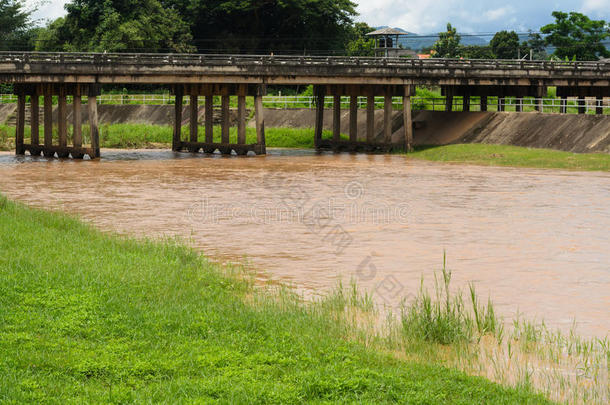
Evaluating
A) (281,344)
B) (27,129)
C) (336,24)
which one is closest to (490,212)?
(281,344)

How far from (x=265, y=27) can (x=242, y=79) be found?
33.2 meters

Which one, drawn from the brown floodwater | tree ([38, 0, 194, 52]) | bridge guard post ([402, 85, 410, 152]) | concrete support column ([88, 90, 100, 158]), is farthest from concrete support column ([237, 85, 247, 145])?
tree ([38, 0, 194, 52])

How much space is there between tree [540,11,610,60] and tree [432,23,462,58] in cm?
1173

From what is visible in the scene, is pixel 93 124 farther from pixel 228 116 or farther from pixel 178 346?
pixel 178 346

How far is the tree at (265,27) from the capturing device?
77688 mm

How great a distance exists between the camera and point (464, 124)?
176 feet

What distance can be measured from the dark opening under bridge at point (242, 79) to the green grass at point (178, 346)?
31.6m

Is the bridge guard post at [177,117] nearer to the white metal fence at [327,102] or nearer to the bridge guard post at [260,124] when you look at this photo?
the bridge guard post at [260,124]

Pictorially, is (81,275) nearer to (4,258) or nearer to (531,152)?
(4,258)

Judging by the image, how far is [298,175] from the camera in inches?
1486

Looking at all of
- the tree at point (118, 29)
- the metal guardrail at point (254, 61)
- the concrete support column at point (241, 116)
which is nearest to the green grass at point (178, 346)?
the metal guardrail at point (254, 61)

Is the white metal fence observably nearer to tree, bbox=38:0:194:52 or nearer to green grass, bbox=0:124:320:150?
tree, bbox=38:0:194:52

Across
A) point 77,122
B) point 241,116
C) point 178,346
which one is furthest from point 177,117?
point 178,346

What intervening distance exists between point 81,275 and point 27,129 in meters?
51.3
